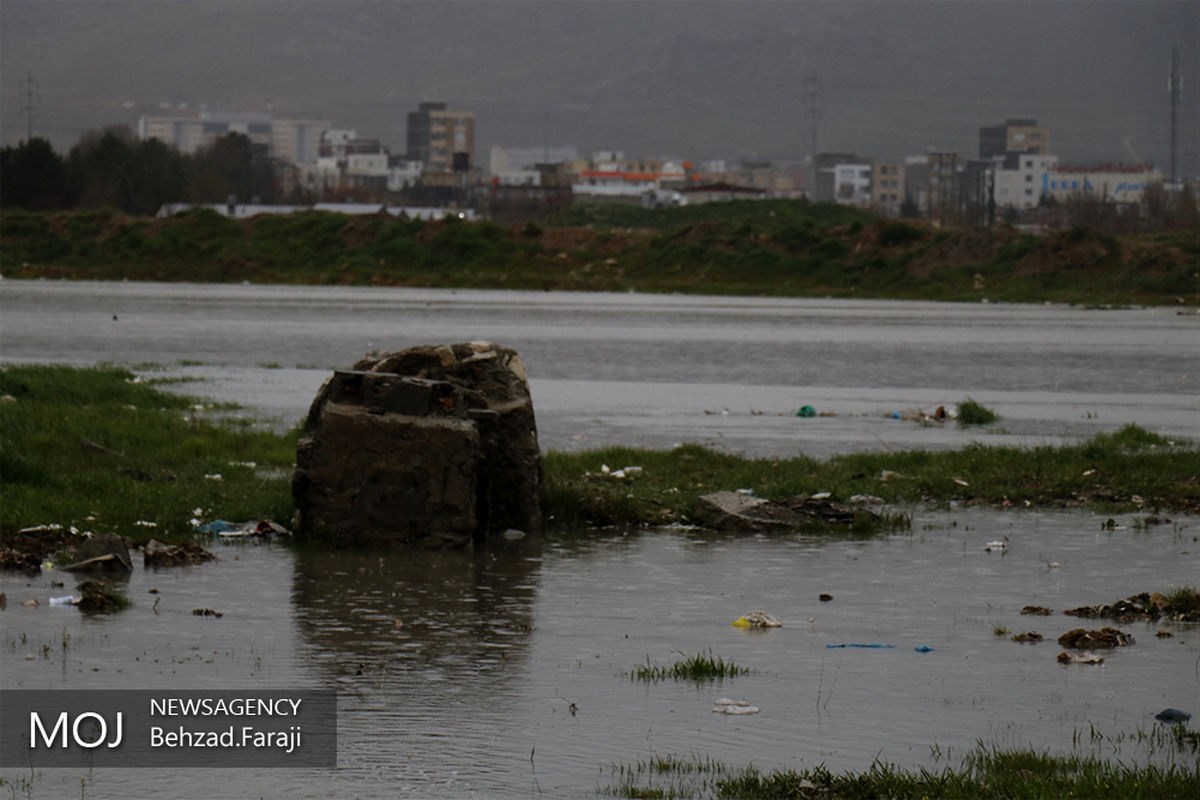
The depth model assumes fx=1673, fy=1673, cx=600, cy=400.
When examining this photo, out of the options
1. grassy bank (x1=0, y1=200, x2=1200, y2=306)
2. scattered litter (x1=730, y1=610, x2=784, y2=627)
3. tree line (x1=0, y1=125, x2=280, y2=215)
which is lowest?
scattered litter (x1=730, y1=610, x2=784, y2=627)

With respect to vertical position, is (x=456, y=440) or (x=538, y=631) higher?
(x=456, y=440)

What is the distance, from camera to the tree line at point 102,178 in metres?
110

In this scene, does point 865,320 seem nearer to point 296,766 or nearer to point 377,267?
point 377,267

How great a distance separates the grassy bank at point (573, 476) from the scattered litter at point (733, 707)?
19.6 feet

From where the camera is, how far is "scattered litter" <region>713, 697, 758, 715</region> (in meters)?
8.14

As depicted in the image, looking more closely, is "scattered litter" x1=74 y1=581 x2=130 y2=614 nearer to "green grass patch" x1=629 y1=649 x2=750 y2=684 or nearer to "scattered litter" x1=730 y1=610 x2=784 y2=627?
"green grass patch" x1=629 y1=649 x2=750 y2=684

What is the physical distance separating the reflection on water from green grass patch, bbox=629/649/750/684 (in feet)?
0.43

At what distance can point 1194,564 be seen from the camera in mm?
12484

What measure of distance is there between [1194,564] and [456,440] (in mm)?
5609

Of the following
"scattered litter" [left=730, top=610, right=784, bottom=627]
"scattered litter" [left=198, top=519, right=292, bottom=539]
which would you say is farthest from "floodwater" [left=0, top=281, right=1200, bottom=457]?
"scattered litter" [left=730, top=610, right=784, bottom=627]

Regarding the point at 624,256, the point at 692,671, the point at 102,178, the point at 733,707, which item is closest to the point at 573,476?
the point at 692,671

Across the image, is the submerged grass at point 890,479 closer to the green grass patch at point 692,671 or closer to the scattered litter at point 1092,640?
the scattered litter at point 1092,640

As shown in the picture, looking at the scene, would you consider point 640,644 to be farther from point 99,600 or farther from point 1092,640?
point 99,600

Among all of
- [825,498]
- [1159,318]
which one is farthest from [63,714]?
[1159,318]
